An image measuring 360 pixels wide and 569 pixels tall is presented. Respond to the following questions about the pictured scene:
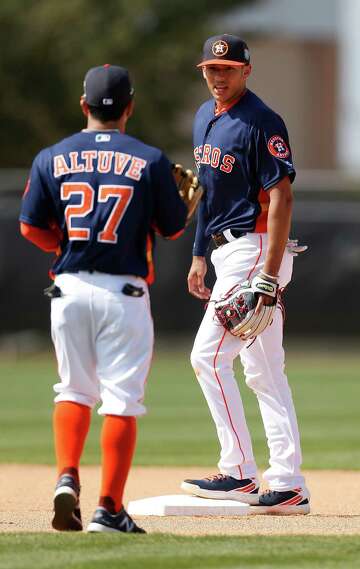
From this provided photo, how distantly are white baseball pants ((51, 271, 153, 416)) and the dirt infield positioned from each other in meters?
0.75

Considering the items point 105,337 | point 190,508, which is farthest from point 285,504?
point 105,337

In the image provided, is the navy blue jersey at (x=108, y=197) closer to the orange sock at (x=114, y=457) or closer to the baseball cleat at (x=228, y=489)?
the orange sock at (x=114, y=457)

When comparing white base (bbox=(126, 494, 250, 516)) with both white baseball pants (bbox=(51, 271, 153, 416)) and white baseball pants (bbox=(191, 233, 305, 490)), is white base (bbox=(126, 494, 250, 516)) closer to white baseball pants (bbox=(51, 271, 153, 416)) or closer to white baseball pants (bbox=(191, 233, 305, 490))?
white baseball pants (bbox=(191, 233, 305, 490))

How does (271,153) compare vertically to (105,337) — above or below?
above

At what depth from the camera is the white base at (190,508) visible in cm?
622

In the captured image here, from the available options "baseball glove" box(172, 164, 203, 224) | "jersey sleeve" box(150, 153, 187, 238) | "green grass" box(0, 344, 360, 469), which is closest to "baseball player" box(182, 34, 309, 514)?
"baseball glove" box(172, 164, 203, 224)

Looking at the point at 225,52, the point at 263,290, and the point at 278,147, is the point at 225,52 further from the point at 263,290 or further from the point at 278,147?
the point at 263,290

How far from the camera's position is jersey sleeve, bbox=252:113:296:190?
6.07m

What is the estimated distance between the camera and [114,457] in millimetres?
5164

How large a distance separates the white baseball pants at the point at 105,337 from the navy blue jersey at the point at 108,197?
0.25 ft

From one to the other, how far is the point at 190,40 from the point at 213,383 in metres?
22.7

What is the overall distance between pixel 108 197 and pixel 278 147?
3.94 ft

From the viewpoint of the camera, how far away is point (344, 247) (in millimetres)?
18484

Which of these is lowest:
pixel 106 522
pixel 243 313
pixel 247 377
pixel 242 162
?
pixel 106 522
